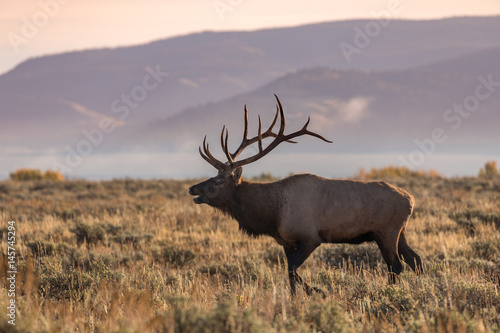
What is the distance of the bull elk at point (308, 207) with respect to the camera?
312 inches

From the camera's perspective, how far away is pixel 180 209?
54.9 ft

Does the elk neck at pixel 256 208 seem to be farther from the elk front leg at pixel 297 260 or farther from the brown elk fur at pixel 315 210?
the elk front leg at pixel 297 260

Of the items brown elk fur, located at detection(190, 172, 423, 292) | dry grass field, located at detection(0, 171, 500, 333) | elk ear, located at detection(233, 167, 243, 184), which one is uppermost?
elk ear, located at detection(233, 167, 243, 184)

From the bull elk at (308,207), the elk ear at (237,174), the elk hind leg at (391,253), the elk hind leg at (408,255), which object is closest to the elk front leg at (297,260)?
the bull elk at (308,207)

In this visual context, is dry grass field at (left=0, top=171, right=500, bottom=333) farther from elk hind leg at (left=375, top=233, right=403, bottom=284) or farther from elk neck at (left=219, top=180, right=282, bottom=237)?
elk neck at (left=219, top=180, right=282, bottom=237)

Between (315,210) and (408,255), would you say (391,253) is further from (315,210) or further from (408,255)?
(315,210)

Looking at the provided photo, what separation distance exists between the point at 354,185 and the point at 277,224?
1.22 m

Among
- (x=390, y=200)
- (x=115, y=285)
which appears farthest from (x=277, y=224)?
(x=115, y=285)

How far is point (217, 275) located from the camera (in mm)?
8797

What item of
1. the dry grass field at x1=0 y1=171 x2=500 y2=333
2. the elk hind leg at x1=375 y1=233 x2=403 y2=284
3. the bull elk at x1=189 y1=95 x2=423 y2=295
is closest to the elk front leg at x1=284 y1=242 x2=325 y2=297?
the bull elk at x1=189 y1=95 x2=423 y2=295

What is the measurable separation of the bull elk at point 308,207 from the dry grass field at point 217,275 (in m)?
0.54

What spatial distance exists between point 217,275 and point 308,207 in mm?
1859

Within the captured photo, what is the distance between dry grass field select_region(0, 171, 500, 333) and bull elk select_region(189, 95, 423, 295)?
21.1 inches

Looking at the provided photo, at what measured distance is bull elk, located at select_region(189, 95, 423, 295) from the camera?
793 centimetres
